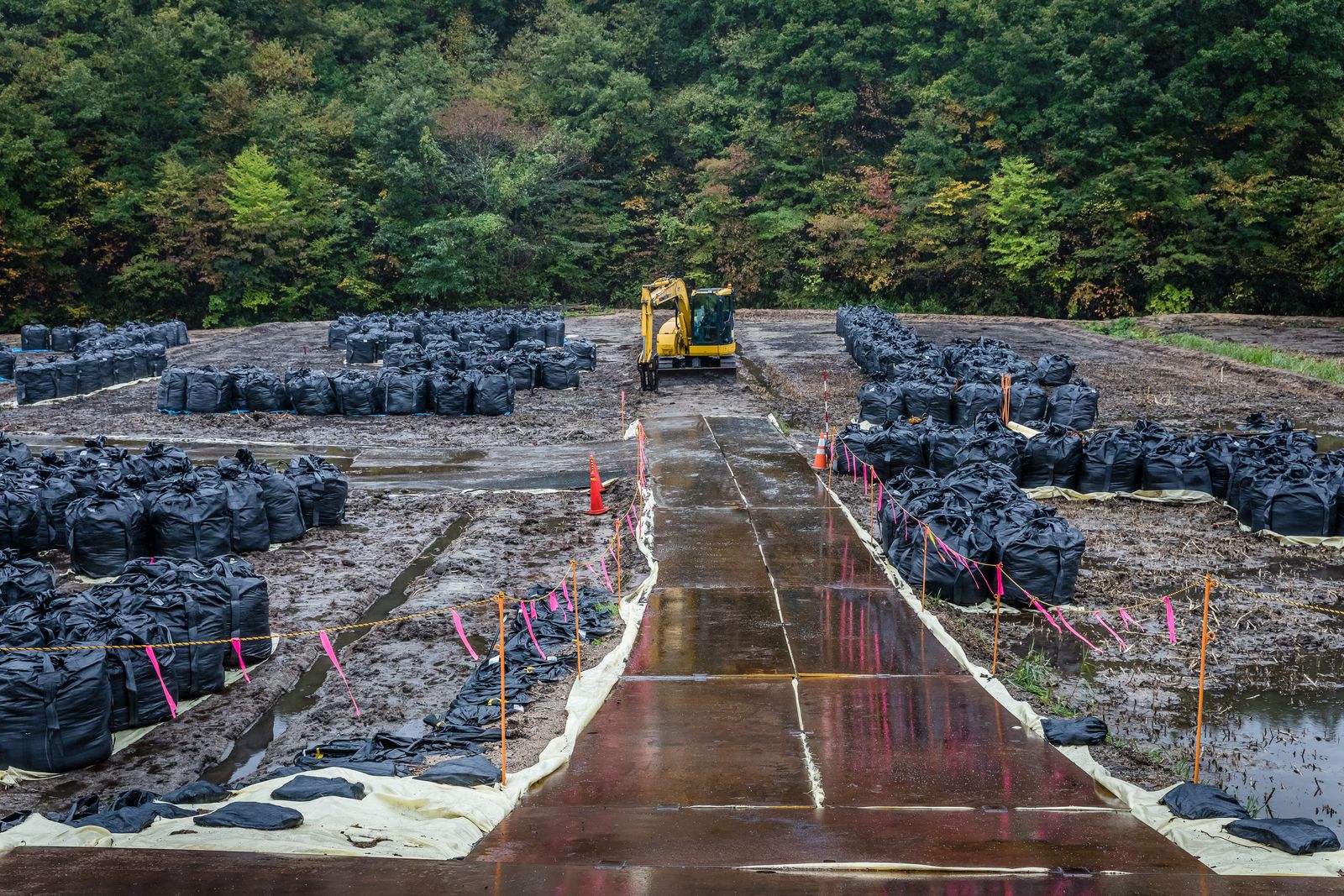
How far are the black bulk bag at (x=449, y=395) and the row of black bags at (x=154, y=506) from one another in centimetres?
812

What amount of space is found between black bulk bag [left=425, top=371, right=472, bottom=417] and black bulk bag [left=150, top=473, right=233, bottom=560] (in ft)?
33.7

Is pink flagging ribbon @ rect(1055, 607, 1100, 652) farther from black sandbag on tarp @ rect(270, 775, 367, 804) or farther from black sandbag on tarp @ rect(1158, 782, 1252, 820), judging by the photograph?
black sandbag on tarp @ rect(270, 775, 367, 804)

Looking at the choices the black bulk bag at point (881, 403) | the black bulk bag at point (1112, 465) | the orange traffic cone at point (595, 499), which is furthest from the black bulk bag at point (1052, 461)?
the orange traffic cone at point (595, 499)

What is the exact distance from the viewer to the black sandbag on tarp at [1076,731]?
891 centimetres

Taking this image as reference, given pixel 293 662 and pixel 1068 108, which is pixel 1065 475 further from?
pixel 1068 108

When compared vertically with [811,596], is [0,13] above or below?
above

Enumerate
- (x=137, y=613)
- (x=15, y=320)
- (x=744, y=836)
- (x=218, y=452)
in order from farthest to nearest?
(x=15, y=320) → (x=218, y=452) → (x=137, y=613) → (x=744, y=836)

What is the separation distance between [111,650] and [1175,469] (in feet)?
46.7

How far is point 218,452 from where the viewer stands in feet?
68.1

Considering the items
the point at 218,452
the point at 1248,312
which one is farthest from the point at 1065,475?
the point at 1248,312

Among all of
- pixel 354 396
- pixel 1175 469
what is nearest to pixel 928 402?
pixel 1175 469

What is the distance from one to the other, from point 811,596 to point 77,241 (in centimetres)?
4630

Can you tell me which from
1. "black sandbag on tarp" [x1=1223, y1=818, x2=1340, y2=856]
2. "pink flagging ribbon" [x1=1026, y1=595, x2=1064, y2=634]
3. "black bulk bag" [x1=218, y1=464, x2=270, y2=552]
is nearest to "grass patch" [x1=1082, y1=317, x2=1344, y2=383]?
"pink flagging ribbon" [x1=1026, y1=595, x2=1064, y2=634]

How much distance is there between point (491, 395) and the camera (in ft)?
80.6
